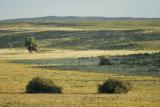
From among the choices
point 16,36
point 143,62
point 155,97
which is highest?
point 155,97

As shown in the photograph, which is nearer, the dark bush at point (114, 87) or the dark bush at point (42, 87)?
the dark bush at point (114, 87)

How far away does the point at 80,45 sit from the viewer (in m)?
152

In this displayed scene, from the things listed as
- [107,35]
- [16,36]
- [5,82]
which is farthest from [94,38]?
[5,82]

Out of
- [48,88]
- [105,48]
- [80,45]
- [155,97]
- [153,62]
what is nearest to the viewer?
[155,97]

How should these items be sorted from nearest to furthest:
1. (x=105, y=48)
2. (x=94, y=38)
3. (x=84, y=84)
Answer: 1. (x=84, y=84)
2. (x=105, y=48)
3. (x=94, y=38)

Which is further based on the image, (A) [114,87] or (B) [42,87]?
(B) [42,87]

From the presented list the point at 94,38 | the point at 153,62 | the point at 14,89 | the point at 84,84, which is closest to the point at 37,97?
the point at 14,89

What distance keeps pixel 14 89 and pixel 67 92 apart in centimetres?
Answer: 517

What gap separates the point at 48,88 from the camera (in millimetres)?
42000

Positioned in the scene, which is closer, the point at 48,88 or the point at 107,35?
the point at 48,88

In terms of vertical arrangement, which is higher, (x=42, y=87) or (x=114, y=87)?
(x=114, y=87)

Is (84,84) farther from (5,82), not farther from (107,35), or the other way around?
(107,35)

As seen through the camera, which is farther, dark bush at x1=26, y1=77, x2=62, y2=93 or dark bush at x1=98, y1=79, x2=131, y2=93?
dark bush at x1=26, y1=77, x2=62, y2=93

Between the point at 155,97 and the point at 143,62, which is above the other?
the point at 155,97
